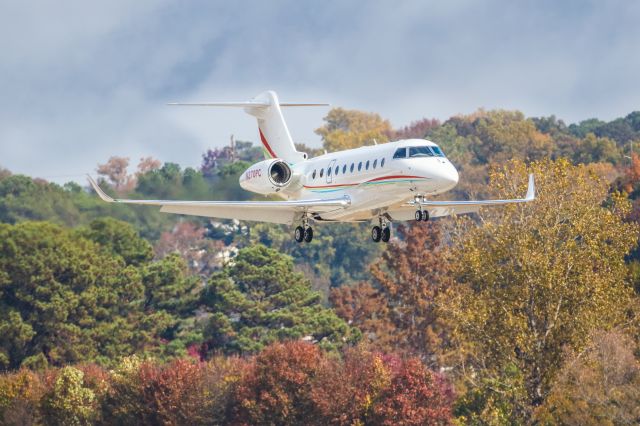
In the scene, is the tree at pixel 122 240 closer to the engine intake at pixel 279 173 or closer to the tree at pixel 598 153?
the engine intake at pixel 279 173

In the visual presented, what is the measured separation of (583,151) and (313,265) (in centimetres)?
2753

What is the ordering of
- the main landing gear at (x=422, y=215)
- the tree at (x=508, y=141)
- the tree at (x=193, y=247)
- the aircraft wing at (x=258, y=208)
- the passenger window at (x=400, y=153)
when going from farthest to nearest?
the tree at (x=508, y=141) < the tree at (x=193, y=247) < the aircraft wing at (x=258, y=208) < the passenger window at (x=400, y=153) < the main landing gear at (x=422, y=215)

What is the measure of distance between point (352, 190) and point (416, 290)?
1461 inches

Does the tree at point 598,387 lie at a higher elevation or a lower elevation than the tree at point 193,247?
lower

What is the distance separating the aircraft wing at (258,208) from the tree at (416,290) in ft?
110

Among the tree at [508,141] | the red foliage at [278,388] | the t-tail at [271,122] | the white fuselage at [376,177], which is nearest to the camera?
the white fuselage at [376,177]

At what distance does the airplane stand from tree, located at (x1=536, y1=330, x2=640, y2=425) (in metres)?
11.8

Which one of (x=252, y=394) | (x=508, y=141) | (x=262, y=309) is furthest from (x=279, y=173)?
(x=508, y=141)

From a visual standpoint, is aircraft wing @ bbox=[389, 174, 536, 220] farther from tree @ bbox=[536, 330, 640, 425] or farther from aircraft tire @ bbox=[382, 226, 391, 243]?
tree @ bbox=[536, 330, 640, 425]

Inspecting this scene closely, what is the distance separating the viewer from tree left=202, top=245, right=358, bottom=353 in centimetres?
7250

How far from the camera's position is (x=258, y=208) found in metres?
37.3

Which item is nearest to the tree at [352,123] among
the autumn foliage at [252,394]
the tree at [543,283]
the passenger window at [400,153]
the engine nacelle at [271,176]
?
the autumn foliage at [252,394]

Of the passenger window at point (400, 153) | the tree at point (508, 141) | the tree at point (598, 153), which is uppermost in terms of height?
the tree at point (508, 141)

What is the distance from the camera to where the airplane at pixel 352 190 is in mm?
33281
